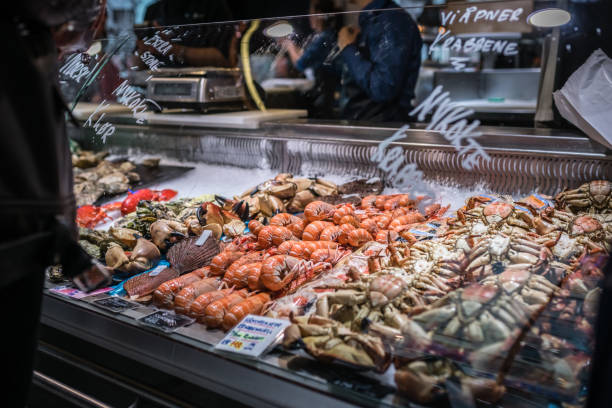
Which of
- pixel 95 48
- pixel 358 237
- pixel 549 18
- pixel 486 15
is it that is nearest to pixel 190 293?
pixel 358 237

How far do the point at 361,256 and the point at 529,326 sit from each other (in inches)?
32.2

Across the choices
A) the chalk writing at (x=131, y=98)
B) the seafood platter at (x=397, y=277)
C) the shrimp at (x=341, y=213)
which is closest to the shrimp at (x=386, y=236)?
the seafood platter at (x=397, y=277)

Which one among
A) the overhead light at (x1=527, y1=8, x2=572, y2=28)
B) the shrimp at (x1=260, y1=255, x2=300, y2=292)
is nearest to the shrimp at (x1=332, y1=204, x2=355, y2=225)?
the shrimp at (x1=260, y1=255, x2=300, y2=292)

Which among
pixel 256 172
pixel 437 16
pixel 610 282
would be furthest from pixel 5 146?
pixel 256 172

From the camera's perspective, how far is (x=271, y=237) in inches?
89.0

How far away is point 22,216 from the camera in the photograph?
97 cm

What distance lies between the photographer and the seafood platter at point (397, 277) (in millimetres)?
1217

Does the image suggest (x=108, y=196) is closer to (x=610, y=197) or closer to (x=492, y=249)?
(x=492, y=249)

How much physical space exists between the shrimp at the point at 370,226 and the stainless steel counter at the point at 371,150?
0.34m

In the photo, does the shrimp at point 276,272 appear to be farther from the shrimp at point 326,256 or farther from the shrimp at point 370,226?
the shrimp at point 370,226

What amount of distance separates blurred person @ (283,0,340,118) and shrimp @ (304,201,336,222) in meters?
0.83

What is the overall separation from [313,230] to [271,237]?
208 millimetres

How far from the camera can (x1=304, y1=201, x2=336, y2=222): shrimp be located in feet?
7.91

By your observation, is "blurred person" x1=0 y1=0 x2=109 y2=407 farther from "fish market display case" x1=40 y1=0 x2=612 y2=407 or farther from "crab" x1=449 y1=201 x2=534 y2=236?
"crab" x1=449 y1=201 x2=534 y2=236
